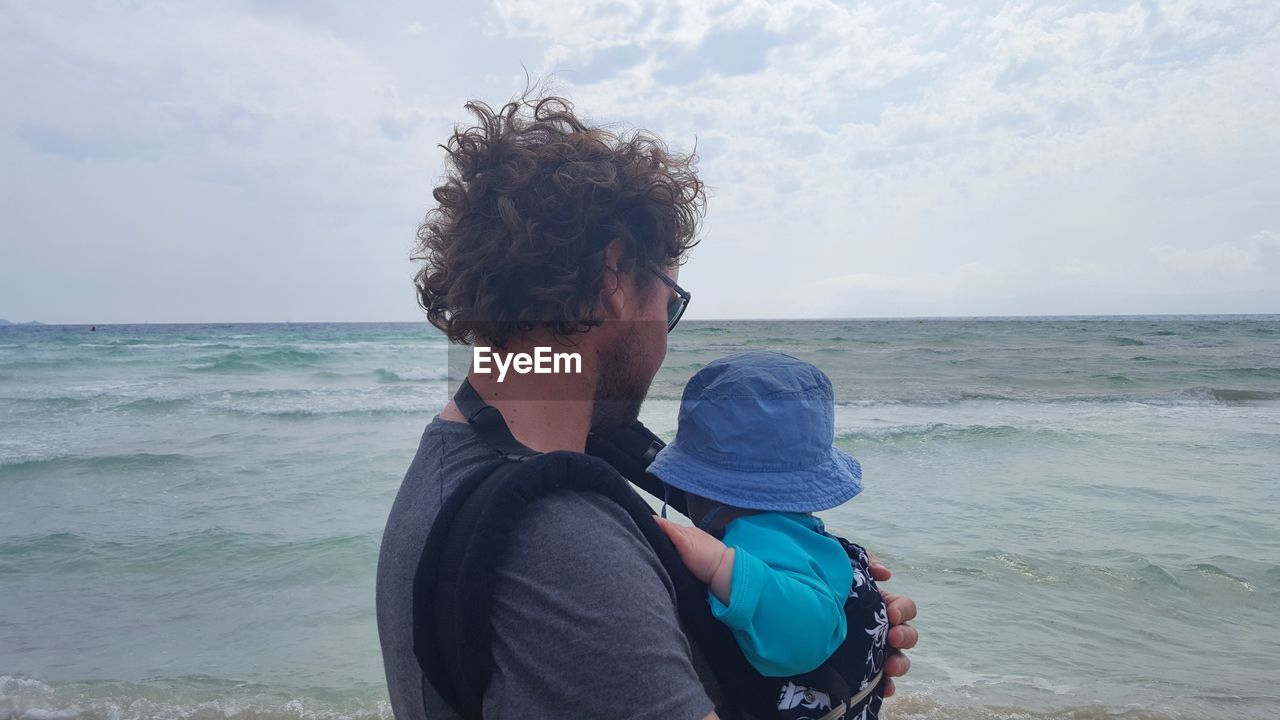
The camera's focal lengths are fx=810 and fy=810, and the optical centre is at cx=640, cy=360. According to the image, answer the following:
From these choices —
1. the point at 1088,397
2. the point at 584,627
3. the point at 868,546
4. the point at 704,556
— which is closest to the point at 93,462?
the point at 868,546

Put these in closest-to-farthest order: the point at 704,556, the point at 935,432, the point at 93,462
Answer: the point at 704,556 < the point at 93,462 < the point at 935,432

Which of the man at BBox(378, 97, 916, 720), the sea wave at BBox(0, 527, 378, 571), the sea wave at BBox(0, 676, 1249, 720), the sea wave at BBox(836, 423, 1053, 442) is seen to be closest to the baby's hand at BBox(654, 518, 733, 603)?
the man at BBox(378, 97, 916, 720)

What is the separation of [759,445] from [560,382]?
54cm

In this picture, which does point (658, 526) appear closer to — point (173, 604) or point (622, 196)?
point (622, 196)

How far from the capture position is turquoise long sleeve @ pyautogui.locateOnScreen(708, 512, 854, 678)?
145 centimetres

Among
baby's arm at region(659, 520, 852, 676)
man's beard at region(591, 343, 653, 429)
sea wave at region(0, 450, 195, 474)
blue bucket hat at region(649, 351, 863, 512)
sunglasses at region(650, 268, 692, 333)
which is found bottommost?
sea wave at region(0, 450, 195, 474)

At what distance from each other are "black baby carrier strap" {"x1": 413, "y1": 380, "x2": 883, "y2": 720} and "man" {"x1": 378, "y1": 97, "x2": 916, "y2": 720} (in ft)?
0.08

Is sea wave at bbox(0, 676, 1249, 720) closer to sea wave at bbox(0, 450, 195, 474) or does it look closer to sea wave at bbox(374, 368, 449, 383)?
sea wave at bbox(0, 450, 195, 474)

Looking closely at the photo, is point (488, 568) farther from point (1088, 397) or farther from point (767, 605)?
point (1088, 397)

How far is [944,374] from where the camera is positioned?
21.9 m

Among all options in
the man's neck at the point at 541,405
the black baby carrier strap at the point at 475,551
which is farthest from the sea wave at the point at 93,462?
the black baby carrier strap at the point at 475,551

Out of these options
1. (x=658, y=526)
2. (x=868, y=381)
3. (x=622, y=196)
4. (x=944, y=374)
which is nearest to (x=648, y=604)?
(x=658, y=526)

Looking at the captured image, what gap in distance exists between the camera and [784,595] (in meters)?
1.52

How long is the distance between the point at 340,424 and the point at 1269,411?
1610cm
